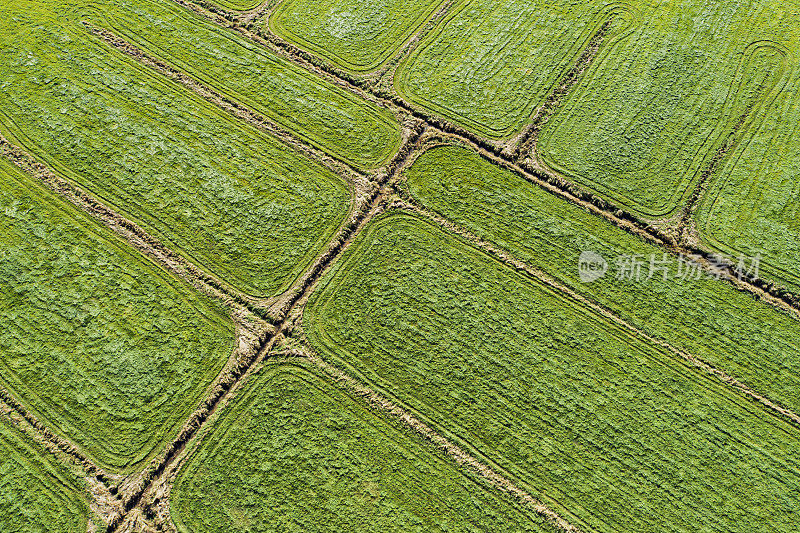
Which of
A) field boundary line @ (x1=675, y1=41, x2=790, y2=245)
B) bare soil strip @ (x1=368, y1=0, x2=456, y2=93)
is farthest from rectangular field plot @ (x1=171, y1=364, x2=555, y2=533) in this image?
bare soil strip @ (x1=368, y1=0, x2=456, y2=93)

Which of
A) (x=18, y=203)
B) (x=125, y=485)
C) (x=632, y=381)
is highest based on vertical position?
(x=632, y=381)

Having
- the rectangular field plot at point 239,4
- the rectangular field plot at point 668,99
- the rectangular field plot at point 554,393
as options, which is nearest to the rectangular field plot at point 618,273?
the rectangular field plot at point 554,393

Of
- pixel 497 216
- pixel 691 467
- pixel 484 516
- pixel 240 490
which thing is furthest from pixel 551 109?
pixel 240 490

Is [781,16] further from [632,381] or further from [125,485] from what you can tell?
[125,485]

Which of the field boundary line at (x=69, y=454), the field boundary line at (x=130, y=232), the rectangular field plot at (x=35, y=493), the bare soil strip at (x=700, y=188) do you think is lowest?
the rectangular field plot at (x=35, y=493)

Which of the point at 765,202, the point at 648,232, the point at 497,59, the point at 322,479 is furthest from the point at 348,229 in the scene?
the point at 765,202

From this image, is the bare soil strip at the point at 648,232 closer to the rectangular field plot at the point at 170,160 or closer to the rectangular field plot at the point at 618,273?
the rectangular field plot at the point at 618,273
